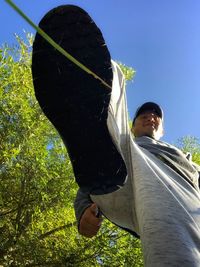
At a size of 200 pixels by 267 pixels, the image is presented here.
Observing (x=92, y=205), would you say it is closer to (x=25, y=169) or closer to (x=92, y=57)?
(x=92, y=57)

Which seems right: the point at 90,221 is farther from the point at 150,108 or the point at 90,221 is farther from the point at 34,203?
the point at 34,203

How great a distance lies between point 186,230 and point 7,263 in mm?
4959

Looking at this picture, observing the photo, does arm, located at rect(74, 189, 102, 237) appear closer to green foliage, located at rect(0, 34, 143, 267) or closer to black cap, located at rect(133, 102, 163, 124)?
black cap, located at rect(133, 102, 163, 124)

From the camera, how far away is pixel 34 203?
20.1 feet

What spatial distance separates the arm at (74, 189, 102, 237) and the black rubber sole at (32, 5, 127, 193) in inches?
13.4

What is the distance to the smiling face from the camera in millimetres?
2045

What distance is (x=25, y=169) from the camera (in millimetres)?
5762

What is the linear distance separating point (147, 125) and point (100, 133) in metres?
0.94

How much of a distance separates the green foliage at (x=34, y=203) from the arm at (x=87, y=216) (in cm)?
380

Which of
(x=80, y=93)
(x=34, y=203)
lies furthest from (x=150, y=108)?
(x=34, y=203)

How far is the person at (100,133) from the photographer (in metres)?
1.08

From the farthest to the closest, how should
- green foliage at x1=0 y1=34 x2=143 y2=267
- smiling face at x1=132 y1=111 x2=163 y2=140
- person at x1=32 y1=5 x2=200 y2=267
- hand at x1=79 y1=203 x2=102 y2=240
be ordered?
green foliage at x1=0 y1=34 x2=143 y2=267 < smiling face at x1=132 y1=111 x2=163 y2=140 < hand at x1=79 y1=203 x2=102 y2=240 < person at x1=32 y1=5 x2=200 y2=267

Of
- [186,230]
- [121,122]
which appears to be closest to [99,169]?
[121,122]

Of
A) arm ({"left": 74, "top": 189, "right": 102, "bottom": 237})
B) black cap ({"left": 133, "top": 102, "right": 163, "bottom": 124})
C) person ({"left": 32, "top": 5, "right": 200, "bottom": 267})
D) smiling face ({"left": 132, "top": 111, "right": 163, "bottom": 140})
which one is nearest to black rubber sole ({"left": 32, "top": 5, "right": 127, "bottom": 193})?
person ({"left": 32, "top": 5, "right": 200, "bottom": 267})
